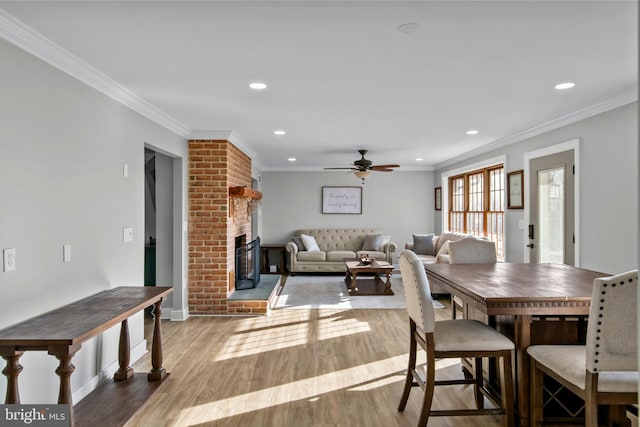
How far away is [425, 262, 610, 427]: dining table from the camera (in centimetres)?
205

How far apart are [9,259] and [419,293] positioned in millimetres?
2179

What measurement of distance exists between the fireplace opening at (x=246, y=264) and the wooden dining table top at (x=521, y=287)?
3.11 m

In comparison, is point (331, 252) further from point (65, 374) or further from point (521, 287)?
point (65, 374)

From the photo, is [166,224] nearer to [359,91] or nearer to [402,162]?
[359,91]

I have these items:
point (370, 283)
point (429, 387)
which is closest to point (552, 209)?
point (429, 387)

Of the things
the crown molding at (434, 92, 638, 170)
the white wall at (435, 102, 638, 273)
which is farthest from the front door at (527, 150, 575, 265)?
the crown molding at (434, 92, 638, 170)

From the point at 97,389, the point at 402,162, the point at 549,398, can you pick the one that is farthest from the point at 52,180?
the point at 402,162

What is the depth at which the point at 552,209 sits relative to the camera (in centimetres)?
448

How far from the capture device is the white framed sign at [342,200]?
352 inches

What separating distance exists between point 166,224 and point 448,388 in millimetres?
3556

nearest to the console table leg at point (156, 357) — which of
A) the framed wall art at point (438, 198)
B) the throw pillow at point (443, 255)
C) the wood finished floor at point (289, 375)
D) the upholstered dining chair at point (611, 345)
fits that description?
the wood finished floor at point (289, 375)

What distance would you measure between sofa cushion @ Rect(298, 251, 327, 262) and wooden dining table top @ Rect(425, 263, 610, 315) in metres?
4.89

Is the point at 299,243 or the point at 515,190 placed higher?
the point at 515,190

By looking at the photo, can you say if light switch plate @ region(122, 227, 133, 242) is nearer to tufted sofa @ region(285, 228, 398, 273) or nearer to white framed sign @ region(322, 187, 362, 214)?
tufted sofa @ region(285, 228, 398, 273)
